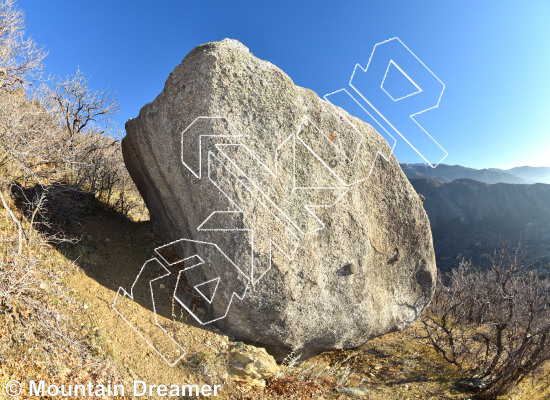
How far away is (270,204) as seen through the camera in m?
4.93

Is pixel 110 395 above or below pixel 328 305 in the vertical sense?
below

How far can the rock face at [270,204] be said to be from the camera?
4773mm

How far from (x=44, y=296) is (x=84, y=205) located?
2.82 metres

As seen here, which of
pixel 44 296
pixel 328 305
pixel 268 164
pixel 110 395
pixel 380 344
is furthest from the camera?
pixel 380 344

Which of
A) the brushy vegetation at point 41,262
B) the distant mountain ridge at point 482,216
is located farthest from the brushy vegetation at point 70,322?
the distant mountain ridge at point 482,216

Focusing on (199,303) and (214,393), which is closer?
(214,393)

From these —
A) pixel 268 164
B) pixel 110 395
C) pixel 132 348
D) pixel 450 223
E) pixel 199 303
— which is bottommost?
pixel 110 395

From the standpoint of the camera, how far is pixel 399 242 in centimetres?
638

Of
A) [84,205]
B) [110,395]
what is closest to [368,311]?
[110,395]

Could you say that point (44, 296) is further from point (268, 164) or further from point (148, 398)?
point (268, 164)

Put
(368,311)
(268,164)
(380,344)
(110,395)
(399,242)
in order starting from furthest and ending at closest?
(380,344) → (399,242) → (368,311) → (268,164) → (110,395)

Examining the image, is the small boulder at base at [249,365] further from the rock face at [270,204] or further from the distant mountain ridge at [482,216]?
the distant mountain ridge at [482,216]

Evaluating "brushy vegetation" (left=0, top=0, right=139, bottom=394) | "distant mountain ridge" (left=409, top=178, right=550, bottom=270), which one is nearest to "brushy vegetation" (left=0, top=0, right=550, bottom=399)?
"brushy vegetation" (left=0, top=0, right=139, bottom=394)

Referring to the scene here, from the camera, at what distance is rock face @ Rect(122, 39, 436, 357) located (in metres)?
4.77
